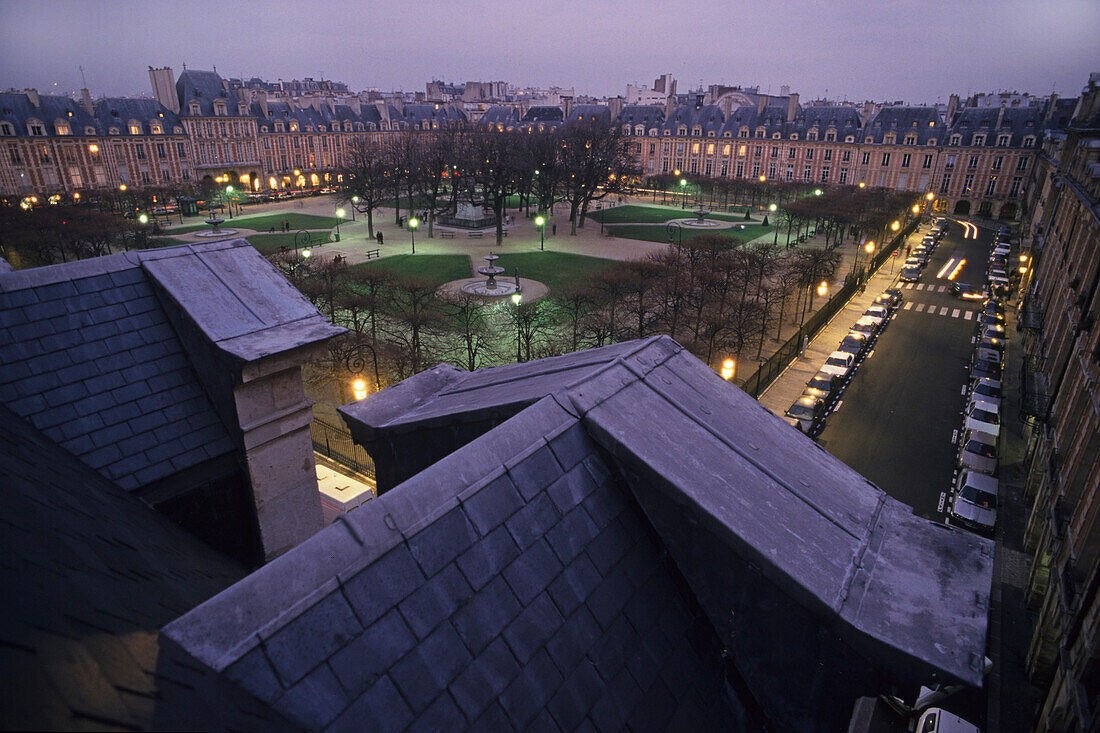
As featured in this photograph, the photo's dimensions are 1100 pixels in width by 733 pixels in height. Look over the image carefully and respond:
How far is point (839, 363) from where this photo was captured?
112 feet

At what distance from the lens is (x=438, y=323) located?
3631cm

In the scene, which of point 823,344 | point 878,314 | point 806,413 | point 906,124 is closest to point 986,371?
point 823,344

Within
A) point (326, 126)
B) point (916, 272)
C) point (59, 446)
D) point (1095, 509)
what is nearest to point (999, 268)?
point (916, 272)

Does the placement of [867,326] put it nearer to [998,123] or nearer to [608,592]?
[608,592]

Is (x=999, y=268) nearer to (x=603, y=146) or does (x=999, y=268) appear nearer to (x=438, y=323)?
(x=603, y=146)

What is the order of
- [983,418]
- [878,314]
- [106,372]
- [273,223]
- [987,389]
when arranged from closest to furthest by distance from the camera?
1. [106,372]
2. [983,418]
3. [987,389]
4. [878,314]
5. [273,223]

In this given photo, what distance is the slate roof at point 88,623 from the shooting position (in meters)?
3.11

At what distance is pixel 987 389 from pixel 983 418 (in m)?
4.07

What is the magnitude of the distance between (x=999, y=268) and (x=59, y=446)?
68691 millimetres

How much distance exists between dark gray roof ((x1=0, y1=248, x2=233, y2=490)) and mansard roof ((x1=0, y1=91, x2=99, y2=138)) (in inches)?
3365

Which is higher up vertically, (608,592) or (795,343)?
(608,592)

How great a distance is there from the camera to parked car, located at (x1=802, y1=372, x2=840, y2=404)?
30503mm

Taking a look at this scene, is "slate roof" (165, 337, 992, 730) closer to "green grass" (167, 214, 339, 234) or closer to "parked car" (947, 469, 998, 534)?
"parked car" (947, 469, 998, 534)

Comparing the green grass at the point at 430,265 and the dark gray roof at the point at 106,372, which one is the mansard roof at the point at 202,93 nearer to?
the green grass at the point at 430,265
